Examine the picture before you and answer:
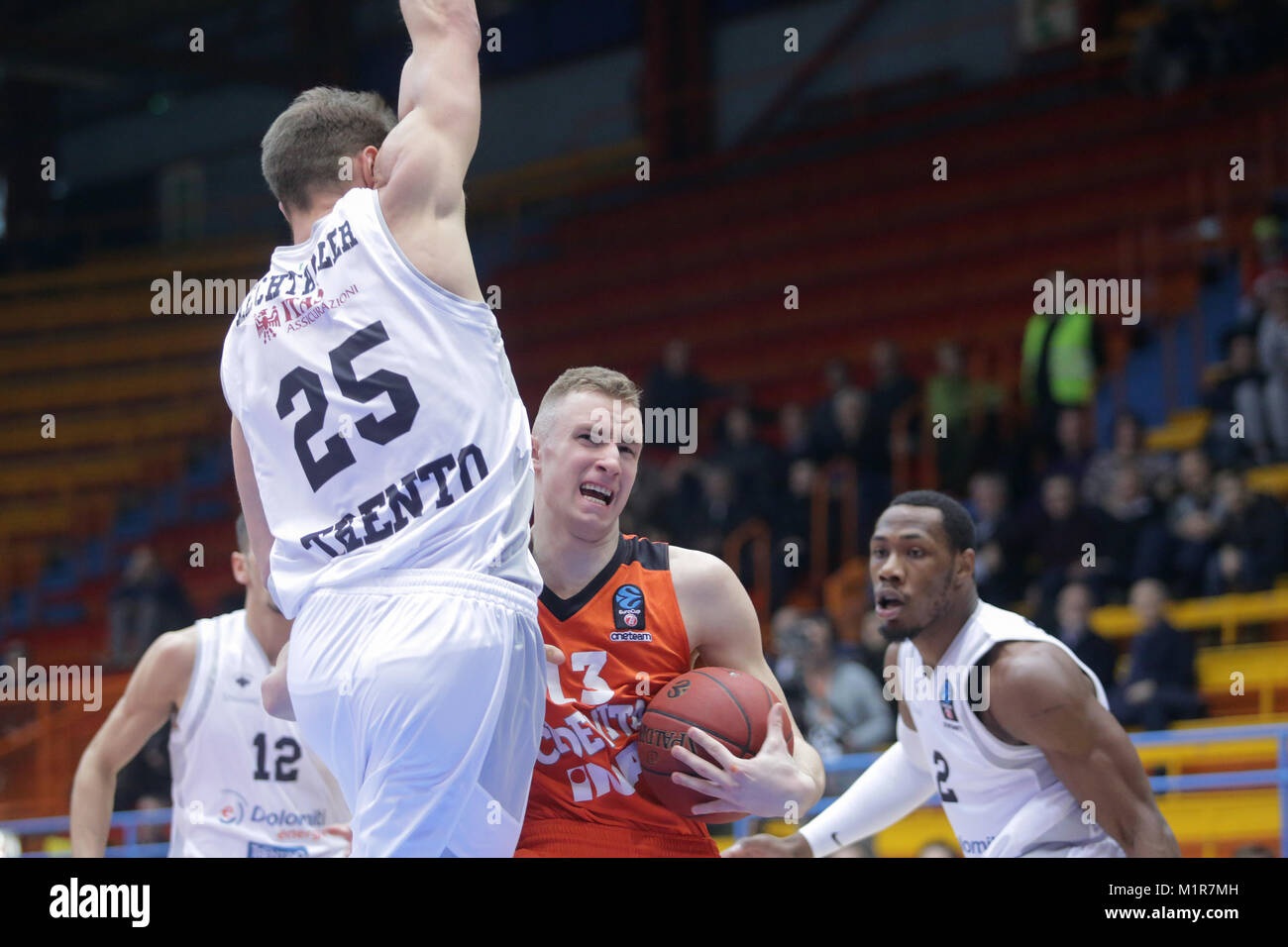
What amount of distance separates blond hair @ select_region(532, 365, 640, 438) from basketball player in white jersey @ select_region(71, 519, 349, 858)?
181cm

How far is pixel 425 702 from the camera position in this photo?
322cm

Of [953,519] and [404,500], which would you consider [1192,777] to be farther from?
[404,500]

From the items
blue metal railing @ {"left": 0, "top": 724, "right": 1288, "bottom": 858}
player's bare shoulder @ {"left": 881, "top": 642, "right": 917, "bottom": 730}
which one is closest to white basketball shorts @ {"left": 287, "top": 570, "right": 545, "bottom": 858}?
player's bare shoulder @ {"left": 881, "top": 642, "right": 917, "bottom": 730}

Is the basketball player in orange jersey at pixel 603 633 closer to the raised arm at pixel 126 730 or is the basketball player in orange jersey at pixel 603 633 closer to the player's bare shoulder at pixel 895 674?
the player's bare shoulder at pixel 895 674

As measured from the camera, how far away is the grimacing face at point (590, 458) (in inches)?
167

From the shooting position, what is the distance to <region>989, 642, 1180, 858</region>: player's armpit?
4.73 metres

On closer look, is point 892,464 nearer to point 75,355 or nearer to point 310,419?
point 310,419

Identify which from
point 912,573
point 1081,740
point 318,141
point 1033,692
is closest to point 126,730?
point 912,573

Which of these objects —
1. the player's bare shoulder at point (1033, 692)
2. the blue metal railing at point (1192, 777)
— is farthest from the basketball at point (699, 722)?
the blue metal railing at point (1192, 777)

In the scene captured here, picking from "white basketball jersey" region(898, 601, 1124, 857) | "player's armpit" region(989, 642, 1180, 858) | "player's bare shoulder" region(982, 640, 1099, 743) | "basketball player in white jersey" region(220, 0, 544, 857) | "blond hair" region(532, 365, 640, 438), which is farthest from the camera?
"white basketball jersey" region(898, 601, 1124, 857)

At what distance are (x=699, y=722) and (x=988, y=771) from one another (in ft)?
5.08

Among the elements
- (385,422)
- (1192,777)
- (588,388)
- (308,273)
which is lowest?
(1192,777)

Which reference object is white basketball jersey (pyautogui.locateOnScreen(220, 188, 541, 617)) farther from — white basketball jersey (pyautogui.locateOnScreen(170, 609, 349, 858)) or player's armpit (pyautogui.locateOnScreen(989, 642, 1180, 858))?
white basketball jersey (pyautogui.locateOnScreen(170, 609, 349, 858))

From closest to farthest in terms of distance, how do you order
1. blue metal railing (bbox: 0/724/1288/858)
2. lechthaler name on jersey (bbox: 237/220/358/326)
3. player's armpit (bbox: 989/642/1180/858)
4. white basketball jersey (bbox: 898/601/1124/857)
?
lechthaler name on jersey (bbox: 237/220/358/326) → player's armpit (bbox: 989/642/1180/858) → white basketball jersey (bbox: 898/601/1124/857) → blue metal railing (bbox: 0/724/1288/858)
